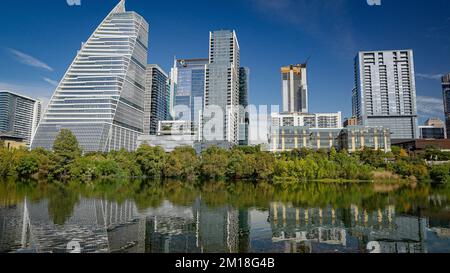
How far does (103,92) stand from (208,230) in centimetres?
6754

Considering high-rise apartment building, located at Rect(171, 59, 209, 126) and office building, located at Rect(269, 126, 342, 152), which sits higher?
high-rise apartment building, located at Rect(171, 59, 209, 126)

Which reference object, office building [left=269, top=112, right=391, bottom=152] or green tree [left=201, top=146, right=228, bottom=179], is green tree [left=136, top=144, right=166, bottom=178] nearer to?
green tree [left=201, top=146, right=228, bottom=179]

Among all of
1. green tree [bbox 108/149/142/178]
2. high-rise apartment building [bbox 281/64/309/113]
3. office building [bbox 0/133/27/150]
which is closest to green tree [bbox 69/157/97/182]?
green tree [bbox 108/149/142/178]

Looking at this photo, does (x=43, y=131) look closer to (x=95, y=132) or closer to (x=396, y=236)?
(x=95, y=132)

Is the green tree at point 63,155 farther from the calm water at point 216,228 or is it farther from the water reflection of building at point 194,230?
the water reflection of building at point 194,230

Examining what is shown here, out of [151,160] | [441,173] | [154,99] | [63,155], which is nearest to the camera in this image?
[63,155]

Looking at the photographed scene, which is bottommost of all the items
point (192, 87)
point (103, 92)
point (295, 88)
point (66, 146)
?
point (66, 146)

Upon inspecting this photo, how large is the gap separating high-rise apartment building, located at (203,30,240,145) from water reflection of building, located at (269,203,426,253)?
68820mm

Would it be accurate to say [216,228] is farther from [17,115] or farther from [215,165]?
[17,115]

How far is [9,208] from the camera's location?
1530 cm

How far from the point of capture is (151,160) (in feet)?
A: 155

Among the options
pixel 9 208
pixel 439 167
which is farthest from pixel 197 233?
pixel 439 167

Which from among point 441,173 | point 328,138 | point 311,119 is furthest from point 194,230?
A: point 311,119

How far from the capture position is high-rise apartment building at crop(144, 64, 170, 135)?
11362 cm
